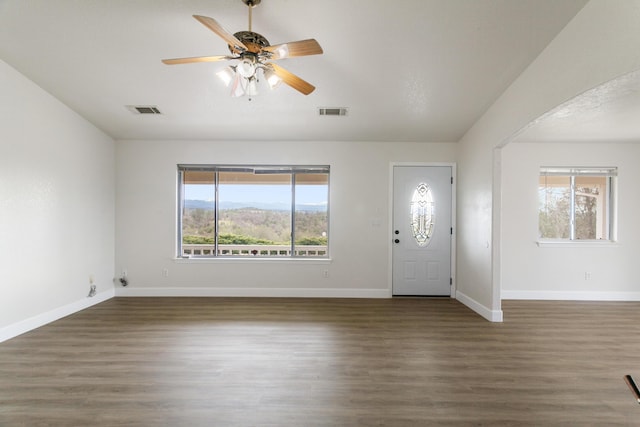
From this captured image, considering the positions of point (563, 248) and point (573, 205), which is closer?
point (563, 248)

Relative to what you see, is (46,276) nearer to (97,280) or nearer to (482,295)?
(97,280)

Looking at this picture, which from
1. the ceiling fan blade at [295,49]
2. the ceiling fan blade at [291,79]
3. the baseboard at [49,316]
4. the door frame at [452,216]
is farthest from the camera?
the door frame at [452,216]

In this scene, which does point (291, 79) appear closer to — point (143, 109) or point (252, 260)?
point (143, 109)

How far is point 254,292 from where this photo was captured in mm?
5000

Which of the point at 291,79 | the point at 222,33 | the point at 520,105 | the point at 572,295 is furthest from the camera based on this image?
the point at 572,295

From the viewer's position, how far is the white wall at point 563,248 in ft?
16.3

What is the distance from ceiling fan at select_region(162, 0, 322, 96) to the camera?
2084mm

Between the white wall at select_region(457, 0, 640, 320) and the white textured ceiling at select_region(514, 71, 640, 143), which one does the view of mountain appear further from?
the white textured ceiling at select_region(514, 71, 640, 143)

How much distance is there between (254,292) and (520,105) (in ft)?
14.5

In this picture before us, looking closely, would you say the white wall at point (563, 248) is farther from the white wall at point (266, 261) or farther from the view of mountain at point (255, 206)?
the view of mountain at point (255, 206)

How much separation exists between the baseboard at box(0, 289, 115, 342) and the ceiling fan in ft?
11.0

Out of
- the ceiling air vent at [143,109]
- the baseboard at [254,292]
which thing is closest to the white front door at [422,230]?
the baseboard at [254,292]

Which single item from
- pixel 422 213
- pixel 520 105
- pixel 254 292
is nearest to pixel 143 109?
pixel 254 292

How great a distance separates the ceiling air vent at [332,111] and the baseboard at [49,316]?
425 centimetres
